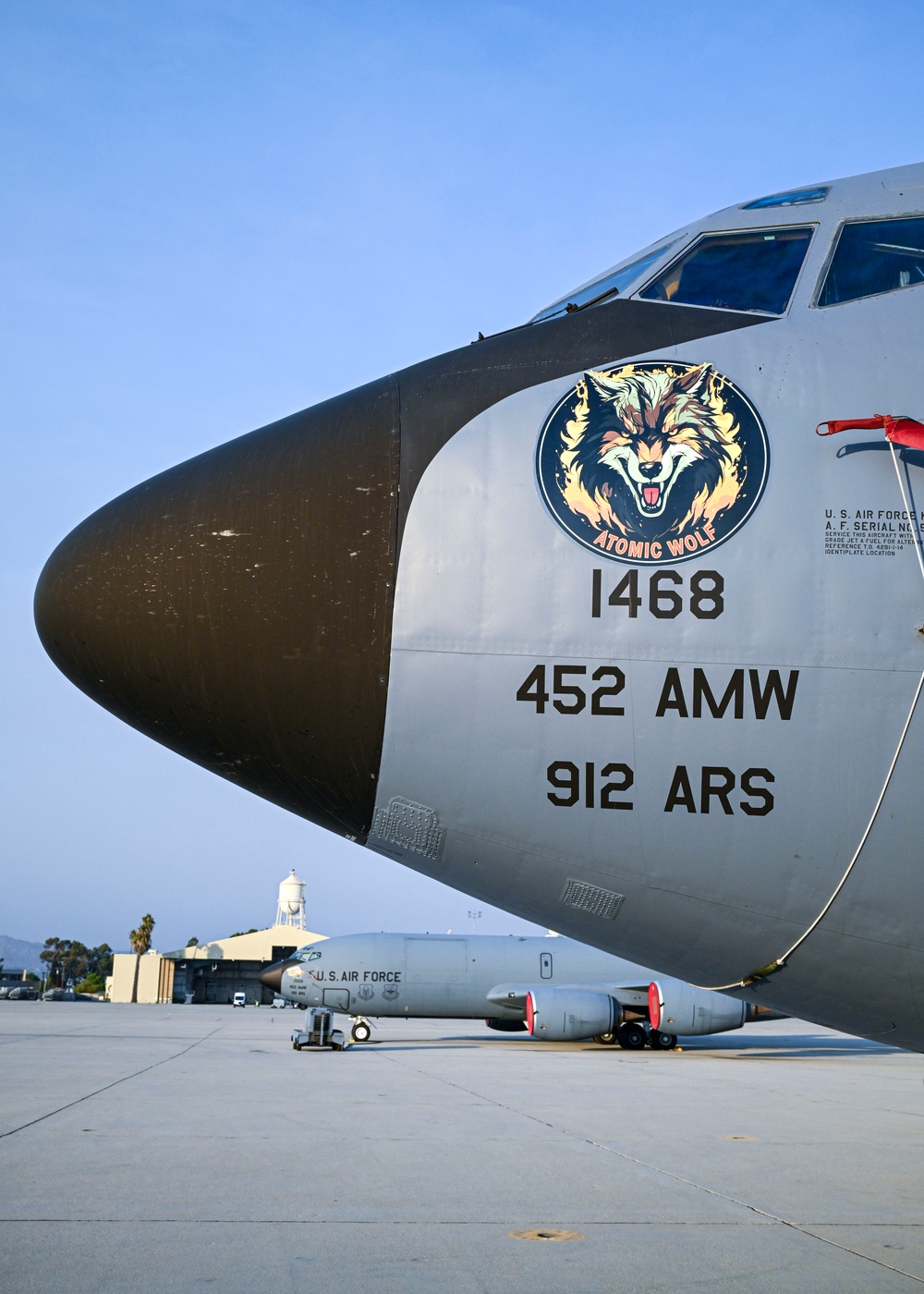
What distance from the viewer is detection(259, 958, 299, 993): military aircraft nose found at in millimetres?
31531

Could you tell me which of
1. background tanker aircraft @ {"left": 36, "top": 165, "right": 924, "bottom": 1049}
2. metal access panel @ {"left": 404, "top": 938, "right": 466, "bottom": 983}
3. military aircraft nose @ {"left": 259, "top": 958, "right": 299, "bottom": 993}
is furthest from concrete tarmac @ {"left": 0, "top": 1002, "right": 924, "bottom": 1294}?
military aircraft nose @ {"left": 259, "top": 958, "right": 299, "bottom": 993}

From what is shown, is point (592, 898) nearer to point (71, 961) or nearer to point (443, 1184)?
point (443, 1184)

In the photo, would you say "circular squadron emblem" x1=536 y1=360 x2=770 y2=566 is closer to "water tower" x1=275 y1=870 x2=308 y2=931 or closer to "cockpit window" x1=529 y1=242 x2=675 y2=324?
"cockpit window" x1=529 y1=242 x2=675 y2=324

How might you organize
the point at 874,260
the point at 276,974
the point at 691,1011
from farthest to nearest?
the point at 276,974
the point at 691,1011
the point at 874,260

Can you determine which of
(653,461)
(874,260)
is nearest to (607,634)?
(653,461)

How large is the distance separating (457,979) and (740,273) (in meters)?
28.5

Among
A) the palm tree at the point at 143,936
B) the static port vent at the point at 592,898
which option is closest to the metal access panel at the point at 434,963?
the static port vent at the point at 592,898

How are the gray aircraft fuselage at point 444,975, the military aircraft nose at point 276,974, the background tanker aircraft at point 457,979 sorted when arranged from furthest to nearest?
the military aircraft nose at point 276,974
the gray aircraft fuselage at point 444,975
the background tanker aircraft at point 457,979

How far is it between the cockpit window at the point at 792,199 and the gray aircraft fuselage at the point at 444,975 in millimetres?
27319

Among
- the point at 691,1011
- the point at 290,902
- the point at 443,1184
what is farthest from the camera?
the point at 290,902

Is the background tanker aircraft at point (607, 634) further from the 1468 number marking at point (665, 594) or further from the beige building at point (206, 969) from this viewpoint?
the beige building at point (206, 969)

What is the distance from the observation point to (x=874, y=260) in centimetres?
461

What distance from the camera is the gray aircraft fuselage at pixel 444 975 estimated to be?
99.7 feet

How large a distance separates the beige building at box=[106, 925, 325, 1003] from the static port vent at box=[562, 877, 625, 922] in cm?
7161
